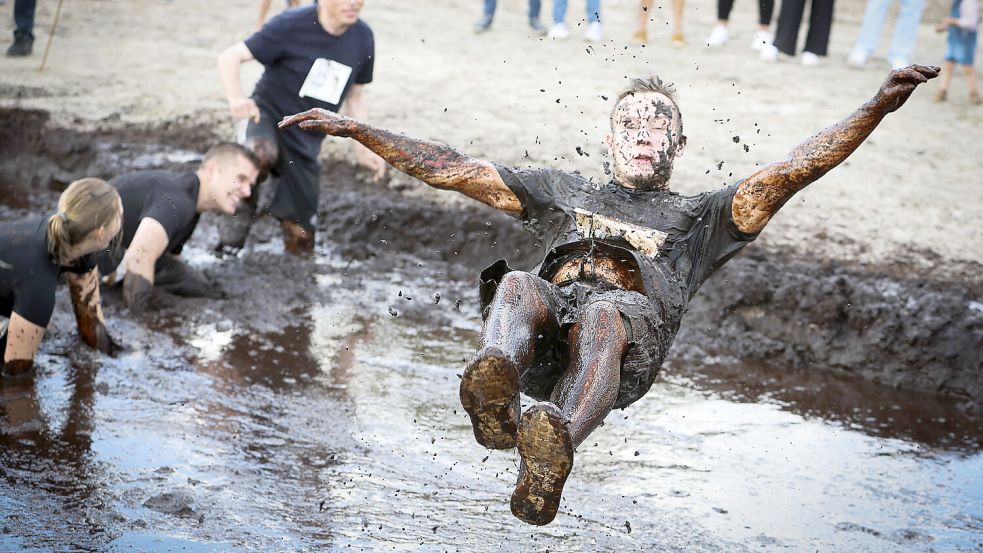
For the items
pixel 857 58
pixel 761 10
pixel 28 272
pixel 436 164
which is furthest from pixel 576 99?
pixel 28 272

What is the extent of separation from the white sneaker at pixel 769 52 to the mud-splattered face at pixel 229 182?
7.60 m

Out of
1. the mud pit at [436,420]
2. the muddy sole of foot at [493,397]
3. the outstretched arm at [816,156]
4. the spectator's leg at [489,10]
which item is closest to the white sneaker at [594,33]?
the spectator's leg at [489,10]

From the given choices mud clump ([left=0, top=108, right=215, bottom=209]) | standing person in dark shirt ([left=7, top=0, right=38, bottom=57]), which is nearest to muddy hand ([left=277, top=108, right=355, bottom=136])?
mud clump ([left=0, top=108, right=215, bottom=209])

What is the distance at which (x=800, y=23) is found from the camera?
44.1 feet

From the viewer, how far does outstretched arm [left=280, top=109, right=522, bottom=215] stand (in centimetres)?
528

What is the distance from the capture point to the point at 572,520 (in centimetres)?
579

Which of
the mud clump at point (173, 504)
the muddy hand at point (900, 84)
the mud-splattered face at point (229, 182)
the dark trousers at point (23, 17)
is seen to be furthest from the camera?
the dark trousers at point (23, 17)

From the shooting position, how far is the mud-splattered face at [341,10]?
8.27m

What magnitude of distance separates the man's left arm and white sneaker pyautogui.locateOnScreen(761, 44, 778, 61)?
5.71 m

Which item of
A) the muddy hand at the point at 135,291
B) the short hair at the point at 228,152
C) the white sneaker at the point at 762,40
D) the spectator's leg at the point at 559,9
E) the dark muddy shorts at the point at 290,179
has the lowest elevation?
the muddy hand at the point at 135,291

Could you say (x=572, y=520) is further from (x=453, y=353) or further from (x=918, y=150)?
(x=918, y=150)

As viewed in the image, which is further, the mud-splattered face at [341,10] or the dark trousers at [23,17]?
the dark trousers at [23,17]

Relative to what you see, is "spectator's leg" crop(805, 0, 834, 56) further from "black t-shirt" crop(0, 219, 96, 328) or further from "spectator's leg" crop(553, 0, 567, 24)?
"black t-shirt" crop(0, 219, 96, 328)

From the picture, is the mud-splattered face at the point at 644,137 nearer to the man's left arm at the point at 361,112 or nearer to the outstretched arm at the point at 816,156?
the outstretched arm at the point at 816,156
